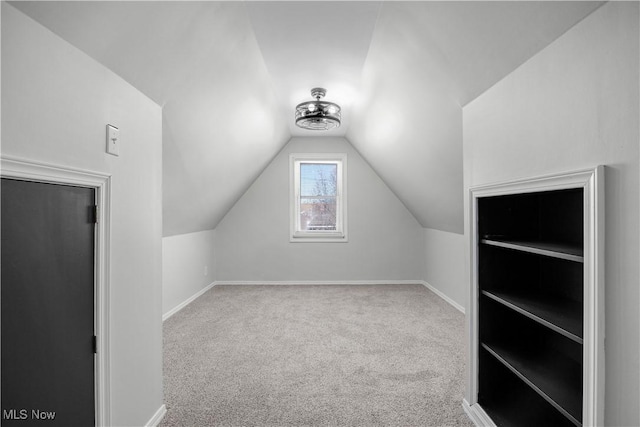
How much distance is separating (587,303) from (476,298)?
0.82 m

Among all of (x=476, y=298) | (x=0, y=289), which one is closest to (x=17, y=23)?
(x=0, y=289)

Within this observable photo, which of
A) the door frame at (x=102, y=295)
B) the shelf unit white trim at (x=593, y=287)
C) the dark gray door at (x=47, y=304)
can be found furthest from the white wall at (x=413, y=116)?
the dark gray door at (x=47, y=304)

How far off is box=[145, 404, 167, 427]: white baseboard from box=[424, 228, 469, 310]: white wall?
2.98 m

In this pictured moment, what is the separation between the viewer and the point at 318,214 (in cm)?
543

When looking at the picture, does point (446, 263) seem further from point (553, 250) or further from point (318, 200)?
point (553, 250)

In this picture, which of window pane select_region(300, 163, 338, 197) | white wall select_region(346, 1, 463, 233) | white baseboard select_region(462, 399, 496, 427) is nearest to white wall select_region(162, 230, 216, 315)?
window pane select_region(300, 163, 338, 197)

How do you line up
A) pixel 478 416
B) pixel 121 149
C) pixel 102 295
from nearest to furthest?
1. pixel 102 295
2. pixel 121 149
3. pixel 478 416

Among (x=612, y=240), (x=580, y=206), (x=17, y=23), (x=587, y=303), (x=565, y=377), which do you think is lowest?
(x=565, y=377)

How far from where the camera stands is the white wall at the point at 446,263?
3918mm

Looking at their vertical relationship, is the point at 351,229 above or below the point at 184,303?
above

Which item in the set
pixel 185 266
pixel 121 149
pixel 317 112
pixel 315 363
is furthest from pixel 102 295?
pixel 185 266

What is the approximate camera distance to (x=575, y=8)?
1.11 m

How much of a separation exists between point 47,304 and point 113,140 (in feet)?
2.42

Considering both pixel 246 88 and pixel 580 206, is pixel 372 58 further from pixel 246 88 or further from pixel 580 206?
pixel 580 206
